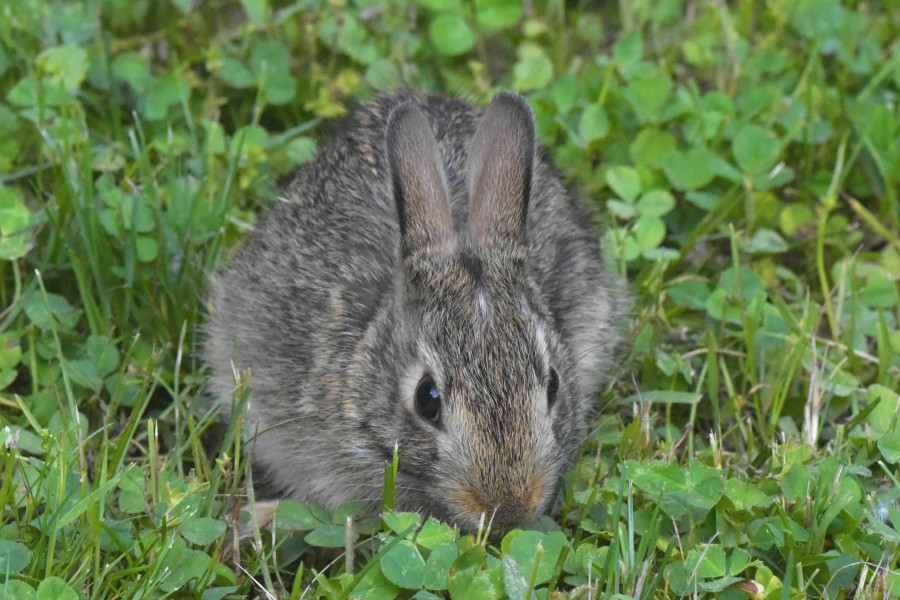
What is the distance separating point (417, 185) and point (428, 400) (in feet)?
2.53

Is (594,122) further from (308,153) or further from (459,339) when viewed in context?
(459,339)

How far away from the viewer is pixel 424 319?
14.1ft

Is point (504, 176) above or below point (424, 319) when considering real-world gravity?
above

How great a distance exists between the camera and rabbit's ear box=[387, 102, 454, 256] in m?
4.44

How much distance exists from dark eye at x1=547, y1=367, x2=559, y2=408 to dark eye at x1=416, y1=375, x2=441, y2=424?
1.30 ft

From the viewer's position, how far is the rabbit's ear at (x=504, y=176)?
4570 millimetres

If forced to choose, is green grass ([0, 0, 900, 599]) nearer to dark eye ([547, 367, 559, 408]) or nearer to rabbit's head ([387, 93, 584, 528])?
rabbit's head ([387, 93, 584, 528])

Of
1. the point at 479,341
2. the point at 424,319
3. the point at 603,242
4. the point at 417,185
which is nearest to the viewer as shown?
the point at 479,341

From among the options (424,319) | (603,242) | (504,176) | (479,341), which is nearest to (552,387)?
(479,341)

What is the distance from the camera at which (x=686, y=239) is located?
602 cm

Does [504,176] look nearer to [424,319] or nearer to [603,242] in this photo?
[424,319]

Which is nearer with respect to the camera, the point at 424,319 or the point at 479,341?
the point at 479,341

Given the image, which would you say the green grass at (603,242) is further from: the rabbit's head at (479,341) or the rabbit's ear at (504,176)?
the rabbit's ear at (504,176)

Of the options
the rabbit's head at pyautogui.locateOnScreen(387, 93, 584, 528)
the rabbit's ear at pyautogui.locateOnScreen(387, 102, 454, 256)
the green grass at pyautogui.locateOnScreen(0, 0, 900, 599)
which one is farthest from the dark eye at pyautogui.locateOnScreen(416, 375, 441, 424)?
the rabbit's ear at pyautogui.locateOnScreen(387, 102, 454, 256)
